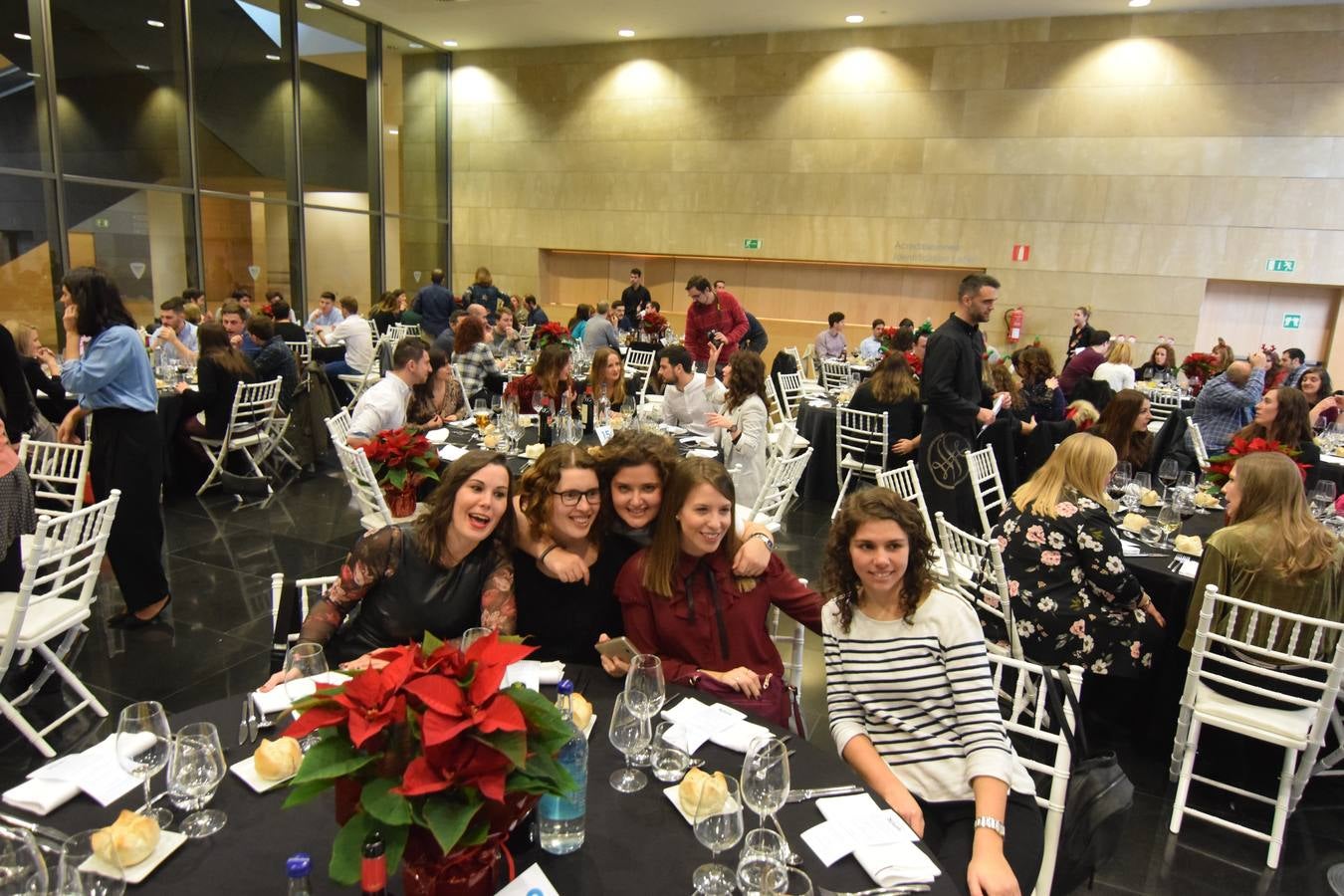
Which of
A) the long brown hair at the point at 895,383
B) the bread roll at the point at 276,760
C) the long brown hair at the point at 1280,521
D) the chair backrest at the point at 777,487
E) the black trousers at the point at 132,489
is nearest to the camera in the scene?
the bread roll at the point at 276,760

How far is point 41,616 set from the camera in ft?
9.96

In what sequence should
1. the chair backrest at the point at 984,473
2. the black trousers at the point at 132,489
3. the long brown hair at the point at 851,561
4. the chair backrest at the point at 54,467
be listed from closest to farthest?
the long brown hair at the point at 851,561, the chair backrest at the point at 54,467, the black trousers at the point at 132,489, the chair backrest at the point at 984,473

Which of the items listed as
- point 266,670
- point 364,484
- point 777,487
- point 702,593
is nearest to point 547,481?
point 702,593

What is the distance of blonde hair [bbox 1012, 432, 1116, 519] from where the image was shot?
3.12 m

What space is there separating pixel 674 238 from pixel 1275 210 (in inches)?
348

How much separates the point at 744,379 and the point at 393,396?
2.15 meters

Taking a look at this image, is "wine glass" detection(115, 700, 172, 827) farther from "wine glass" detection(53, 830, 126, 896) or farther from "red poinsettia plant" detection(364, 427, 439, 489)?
"red poinsettia plant" detection(364, 427, 439, 489)

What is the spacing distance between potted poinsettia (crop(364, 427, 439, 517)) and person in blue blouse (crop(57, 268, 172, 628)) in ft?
3.89

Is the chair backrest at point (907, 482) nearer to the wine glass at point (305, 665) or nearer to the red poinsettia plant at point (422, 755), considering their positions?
the wine glass at point (305, 665)

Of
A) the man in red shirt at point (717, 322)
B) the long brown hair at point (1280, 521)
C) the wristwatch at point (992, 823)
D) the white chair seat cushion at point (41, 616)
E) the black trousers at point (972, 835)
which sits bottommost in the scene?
the white chair seat cushion at point (41, 616)

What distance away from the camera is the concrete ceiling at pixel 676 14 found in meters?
11.0

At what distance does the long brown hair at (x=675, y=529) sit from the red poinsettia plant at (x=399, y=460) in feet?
5.84

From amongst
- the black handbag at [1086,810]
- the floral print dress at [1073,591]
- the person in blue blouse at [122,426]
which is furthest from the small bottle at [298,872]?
the person in blue blouse at [122,426]

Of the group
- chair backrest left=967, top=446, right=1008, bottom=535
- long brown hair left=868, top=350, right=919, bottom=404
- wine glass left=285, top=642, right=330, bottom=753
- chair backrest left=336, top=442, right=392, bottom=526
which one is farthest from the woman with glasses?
long brown hair left=868, top=350, right=919, bottom=404
